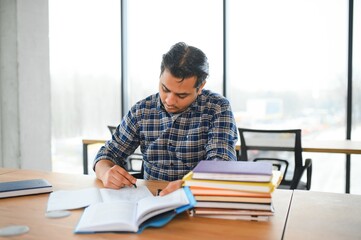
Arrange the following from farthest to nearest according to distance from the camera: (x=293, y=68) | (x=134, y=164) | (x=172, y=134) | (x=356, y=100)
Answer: (x=134, y=164) → (x=293, y=68) → (x=356, y=100) → (x=172, y=134)

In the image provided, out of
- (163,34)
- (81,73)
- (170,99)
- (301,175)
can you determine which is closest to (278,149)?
(301,175)

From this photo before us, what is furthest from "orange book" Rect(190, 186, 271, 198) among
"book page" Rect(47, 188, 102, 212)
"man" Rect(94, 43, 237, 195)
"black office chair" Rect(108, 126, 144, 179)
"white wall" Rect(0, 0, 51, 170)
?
"white wall" Rect(0, 0, 51, 170)

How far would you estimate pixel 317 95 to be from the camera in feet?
12.4

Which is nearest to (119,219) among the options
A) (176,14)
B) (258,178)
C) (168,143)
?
(258,178)

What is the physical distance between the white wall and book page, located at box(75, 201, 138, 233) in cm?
238

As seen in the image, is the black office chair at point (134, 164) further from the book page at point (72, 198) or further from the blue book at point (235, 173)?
the blue book at point (235, 173)

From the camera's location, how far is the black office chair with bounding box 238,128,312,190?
8.18ft

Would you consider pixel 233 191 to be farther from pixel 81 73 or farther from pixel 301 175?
pixel 81 73

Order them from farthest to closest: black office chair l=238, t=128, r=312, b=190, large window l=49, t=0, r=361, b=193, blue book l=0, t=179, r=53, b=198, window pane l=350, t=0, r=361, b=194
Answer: large window l=49, t=0, r=361, b=193, window pane l=350, t=0, r=361, b=194, black office chair l=238, t=128, r=312, b=190, blue book l=0, t=179, r=53, b=198

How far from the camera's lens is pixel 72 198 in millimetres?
1202

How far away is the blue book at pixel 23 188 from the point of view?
4.14 ft

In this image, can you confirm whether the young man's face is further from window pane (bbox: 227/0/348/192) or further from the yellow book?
window pane (bbox: 227/0/348/192)

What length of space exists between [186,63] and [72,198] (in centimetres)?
67

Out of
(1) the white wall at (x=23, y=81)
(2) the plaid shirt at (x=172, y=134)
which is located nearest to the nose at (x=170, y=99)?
(2) the plaid shirt at (x=172, y=134)
